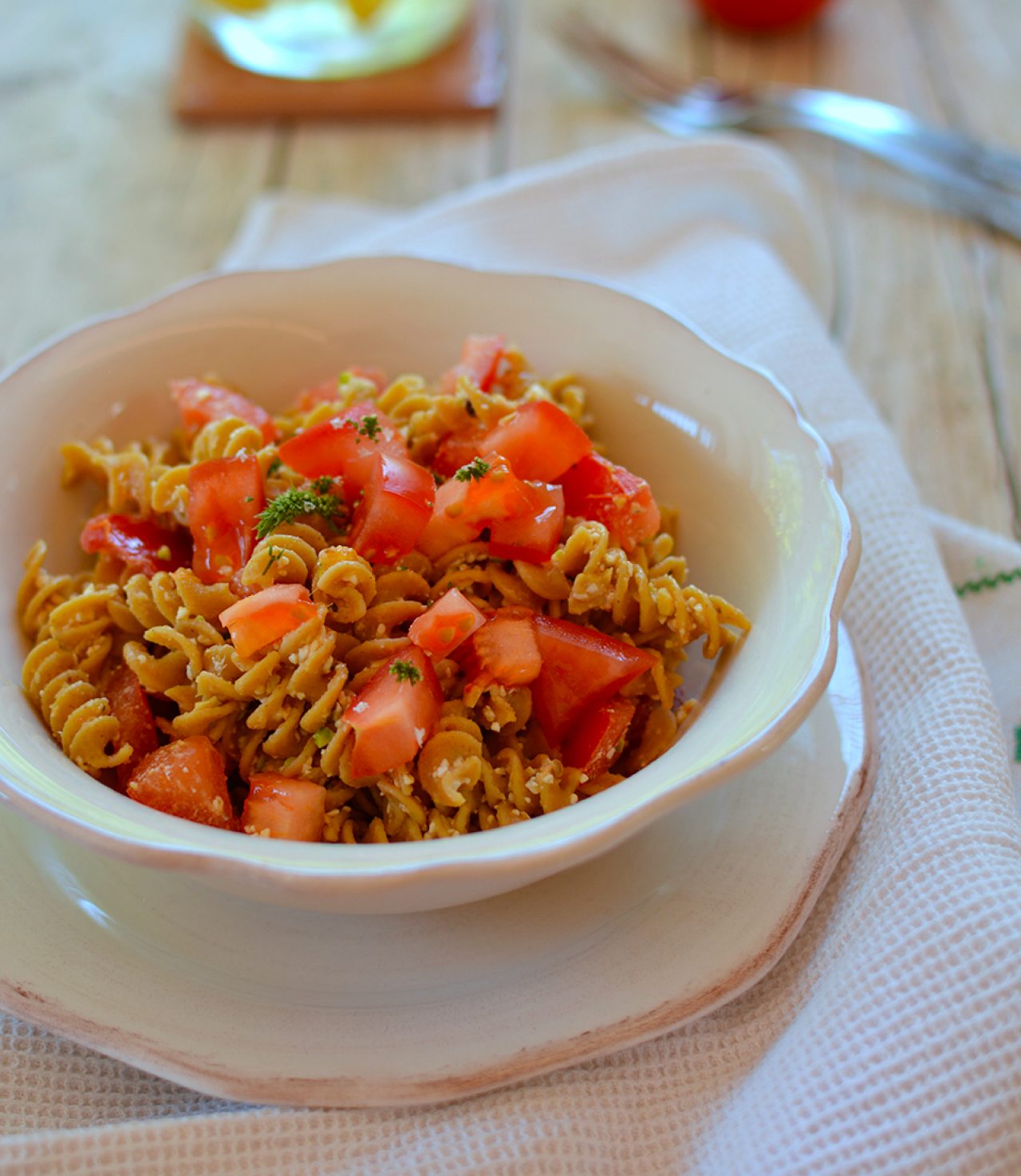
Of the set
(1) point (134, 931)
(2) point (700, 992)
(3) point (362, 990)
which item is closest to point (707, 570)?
(2) point (700, 992)

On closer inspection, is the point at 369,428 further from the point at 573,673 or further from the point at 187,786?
the point at 187,786

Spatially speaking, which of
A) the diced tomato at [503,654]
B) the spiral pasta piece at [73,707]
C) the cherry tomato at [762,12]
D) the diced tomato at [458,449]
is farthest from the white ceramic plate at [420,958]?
the cherry tomato at [762,12]

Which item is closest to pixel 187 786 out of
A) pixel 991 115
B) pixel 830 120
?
pixel 830 120

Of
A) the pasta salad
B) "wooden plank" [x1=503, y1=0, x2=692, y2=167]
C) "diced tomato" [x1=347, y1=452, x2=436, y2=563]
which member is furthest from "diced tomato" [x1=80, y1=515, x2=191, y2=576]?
"wooden plank" [x1=503, y1=0, x2=692, y2=167]

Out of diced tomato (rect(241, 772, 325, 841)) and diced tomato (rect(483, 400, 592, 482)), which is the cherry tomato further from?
diced tomato (rect(241, 772, 325, 841))

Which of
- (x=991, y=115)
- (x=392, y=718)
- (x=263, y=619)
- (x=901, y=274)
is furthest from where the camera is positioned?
(x=991, y=115)

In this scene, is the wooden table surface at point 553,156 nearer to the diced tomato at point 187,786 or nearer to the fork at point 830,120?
the fork at point 830,120

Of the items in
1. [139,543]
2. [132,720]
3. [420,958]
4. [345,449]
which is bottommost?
[420,958]
